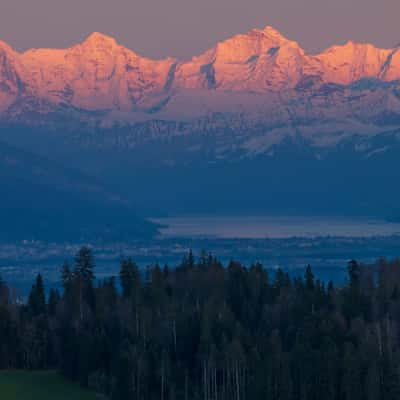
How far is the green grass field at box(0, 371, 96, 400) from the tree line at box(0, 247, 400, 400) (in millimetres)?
859

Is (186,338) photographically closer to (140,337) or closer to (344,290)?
(140,337)

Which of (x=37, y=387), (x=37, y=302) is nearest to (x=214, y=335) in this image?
(x=37, y=387)

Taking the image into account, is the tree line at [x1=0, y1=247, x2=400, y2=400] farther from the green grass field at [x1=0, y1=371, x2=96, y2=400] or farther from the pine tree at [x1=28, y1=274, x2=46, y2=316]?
the green grass field at [x1=0, y1=371, x2=96, y2=400]

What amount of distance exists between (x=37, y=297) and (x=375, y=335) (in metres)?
23.9

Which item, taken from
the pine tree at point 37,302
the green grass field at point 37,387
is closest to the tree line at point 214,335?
the pine tree at point 37,302

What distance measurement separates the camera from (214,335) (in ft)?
246

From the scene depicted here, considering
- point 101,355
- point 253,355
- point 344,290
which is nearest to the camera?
point 253,355

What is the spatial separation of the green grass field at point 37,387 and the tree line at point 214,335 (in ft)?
2.82

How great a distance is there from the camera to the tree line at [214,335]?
67375 millimetres

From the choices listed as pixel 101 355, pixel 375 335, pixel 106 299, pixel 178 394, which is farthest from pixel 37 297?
pixel 375 335

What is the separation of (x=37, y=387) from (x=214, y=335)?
28.9 ft

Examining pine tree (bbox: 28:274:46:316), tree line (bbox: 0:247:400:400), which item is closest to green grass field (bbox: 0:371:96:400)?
tree line (bbox: 0:247:400:400)

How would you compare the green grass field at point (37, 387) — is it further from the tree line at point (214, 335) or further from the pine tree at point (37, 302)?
the pine tree at point (37, 302)

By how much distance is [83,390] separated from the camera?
73812 millimetres
